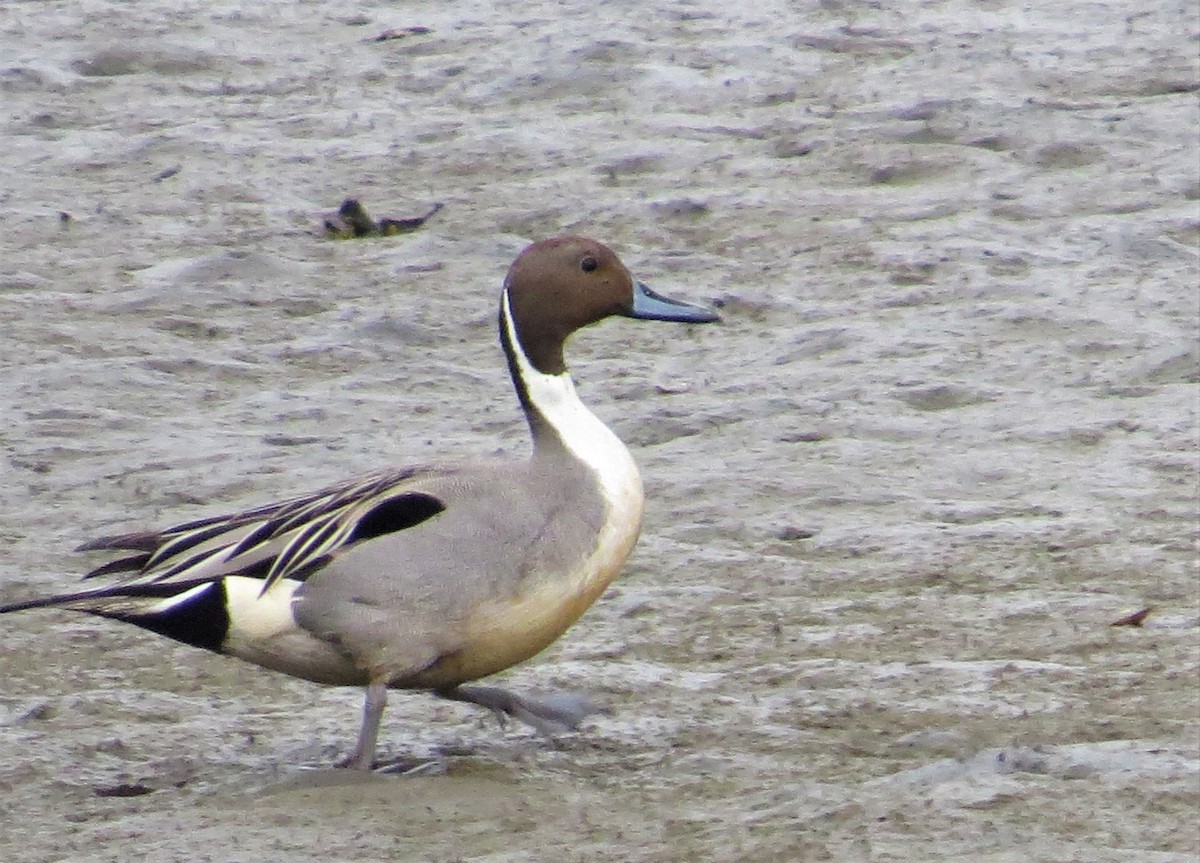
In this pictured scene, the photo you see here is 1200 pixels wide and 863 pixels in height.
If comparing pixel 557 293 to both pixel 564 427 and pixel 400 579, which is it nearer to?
pixel 564 427

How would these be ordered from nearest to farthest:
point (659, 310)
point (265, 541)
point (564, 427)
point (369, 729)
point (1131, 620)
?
point (369, 729) < point (265, 541) < point (564, 427) < point (1131, 620) < point (659, 310)

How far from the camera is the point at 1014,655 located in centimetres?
525

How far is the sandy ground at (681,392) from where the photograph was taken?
4.47 meters

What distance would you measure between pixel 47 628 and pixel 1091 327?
3.41 m

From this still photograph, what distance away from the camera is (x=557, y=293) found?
5.36m

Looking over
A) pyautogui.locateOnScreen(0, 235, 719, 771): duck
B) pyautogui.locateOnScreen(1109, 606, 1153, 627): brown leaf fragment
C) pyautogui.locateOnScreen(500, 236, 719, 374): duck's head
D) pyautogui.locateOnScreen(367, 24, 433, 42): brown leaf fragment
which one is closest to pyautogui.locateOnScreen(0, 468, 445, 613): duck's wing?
pyautogui.locateOnScreen(0, 235, 719, 771): duck

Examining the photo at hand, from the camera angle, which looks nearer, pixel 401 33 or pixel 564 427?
pixel 564 427

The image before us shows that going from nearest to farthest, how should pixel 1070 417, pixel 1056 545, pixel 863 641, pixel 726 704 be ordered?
pixel 726 704 → pixel 863 641 → pixel 1056 545 → pixel 1070 417

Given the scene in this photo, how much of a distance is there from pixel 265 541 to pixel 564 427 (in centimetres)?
71

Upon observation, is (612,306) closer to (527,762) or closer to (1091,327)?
(527,762)

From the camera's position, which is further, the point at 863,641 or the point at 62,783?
the point at 863,641

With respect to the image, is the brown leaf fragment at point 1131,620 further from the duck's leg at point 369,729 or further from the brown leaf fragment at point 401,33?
the brown leaf fragment at point 401,33

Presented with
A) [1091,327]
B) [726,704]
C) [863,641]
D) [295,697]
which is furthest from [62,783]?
[1091,327]

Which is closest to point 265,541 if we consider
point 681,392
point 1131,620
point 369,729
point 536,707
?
point 369,729
